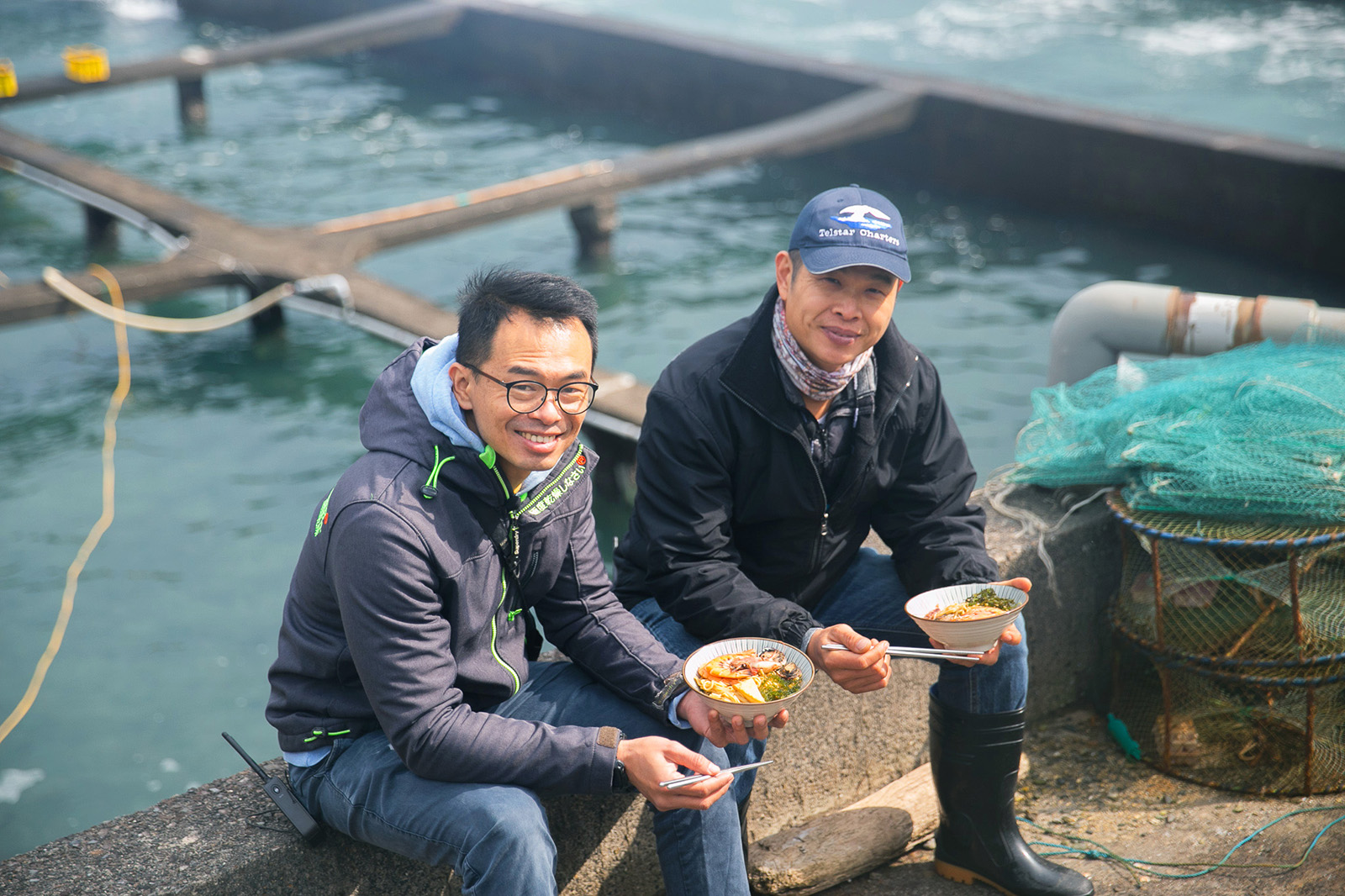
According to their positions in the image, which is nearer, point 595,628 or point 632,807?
point 595,628

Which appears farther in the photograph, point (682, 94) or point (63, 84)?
point (682, 94)

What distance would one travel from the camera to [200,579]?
5266 mm

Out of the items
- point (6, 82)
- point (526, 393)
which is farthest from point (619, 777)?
point (6, 82)

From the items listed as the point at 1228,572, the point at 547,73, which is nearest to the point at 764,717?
the point at 1228,572

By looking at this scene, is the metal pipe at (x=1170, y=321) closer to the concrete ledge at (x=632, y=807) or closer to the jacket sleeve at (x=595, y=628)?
the concrete ledge at (x=632, y=807)

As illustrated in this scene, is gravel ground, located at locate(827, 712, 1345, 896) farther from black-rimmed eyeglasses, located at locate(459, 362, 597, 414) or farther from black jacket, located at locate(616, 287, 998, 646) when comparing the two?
black-rimmed eyeglasses, located at locate(459, 362, 597, 414)

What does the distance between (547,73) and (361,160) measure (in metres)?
3.22

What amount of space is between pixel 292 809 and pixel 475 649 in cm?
45

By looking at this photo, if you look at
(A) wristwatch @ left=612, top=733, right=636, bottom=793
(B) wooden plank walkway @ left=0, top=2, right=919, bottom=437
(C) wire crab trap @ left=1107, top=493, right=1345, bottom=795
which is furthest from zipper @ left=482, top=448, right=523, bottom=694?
(B) wooden plank walkway @ left=0, top=2, right=919, bottom=437

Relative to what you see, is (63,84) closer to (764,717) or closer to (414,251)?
(414,251)

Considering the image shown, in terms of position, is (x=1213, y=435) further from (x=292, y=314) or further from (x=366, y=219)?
(x=292, y=314)

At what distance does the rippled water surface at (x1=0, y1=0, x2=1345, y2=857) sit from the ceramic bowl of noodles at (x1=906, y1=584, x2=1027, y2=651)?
9.44ft

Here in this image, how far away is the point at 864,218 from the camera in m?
2.61

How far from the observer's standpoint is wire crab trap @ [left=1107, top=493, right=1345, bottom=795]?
294cm
